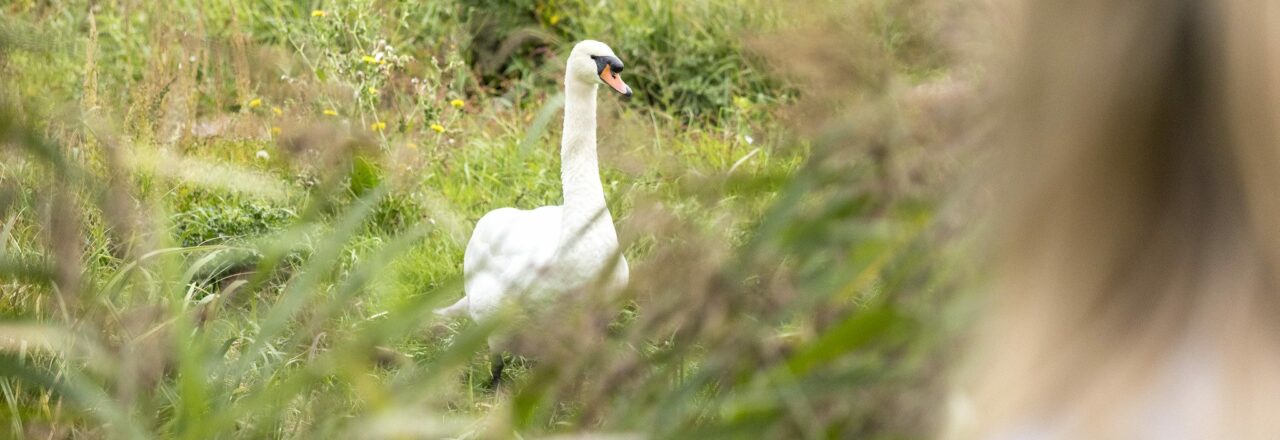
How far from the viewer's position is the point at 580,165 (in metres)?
3.97

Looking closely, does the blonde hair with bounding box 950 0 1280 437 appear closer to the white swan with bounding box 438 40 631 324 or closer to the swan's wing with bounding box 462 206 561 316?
the white swan with bounding box 438 40 631 324

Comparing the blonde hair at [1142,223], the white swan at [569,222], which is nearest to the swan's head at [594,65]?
the white swan at [569,222]

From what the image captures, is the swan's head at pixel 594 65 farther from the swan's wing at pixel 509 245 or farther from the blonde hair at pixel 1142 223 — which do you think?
the blonde hair at pixel 1142 223

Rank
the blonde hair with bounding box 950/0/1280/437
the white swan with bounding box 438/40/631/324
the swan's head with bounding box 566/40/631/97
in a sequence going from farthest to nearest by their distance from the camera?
the swan's head with bounding box 566/40/631/97 → the white swan with bounding box 438/40/631/324 → the blonde hair with bounding box 950/0/1280/437

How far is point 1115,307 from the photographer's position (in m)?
0.83

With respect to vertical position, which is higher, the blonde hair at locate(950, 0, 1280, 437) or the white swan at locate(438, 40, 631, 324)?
the blonde hair at locate(950, 0, 1280, 437)

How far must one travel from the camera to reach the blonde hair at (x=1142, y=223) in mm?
742

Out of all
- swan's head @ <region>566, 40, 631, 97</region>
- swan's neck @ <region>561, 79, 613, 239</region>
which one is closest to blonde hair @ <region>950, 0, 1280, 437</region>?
swan's neck @ <region>561, 79, 613, 239</region>

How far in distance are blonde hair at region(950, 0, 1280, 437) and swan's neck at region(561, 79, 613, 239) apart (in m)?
2.53

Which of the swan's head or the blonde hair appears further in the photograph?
the swan's head

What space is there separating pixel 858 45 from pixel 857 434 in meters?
0.37

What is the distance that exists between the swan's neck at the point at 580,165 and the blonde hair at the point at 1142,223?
8.29 feet

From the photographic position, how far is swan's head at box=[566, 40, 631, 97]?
178 inches

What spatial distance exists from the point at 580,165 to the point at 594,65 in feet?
2.14
